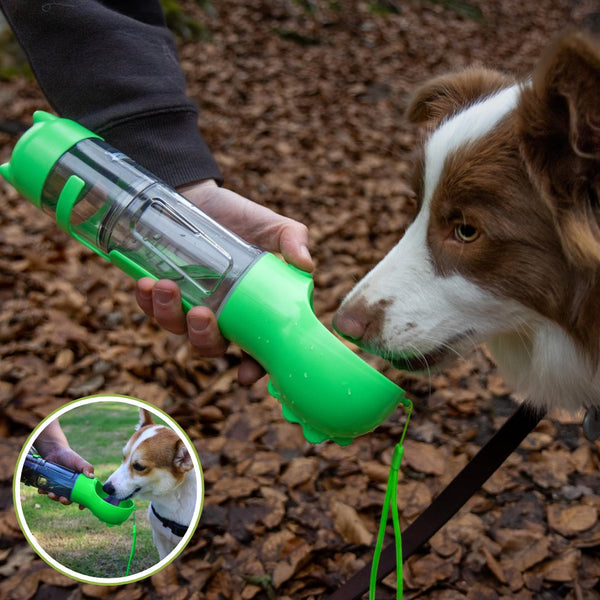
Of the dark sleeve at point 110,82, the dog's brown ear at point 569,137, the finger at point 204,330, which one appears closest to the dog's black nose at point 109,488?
the finger at point 204,330

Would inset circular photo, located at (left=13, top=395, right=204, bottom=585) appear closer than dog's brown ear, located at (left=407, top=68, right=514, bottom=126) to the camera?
Yes

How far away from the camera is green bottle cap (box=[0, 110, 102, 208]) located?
1733mm

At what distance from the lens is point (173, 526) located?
1645 mm

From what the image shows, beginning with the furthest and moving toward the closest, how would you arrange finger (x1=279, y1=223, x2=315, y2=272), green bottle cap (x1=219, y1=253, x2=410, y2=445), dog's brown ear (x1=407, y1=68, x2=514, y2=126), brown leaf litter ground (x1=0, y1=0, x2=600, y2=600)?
1. brown leaf litter ground (x1=0, y1=0, x2=600, y2=600)
2. dog's brown ear (x1=407, y1=68, x2=514, y2=126)
3. finger (x1=279, y1=223, x2=315, y2=272)
4. green bottle cap (x1=219, y1=253, x2=410, y2=445)

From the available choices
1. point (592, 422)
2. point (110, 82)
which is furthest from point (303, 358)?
point (110, 82)

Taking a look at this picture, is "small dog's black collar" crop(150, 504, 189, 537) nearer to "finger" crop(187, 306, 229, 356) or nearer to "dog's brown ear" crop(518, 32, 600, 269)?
"finger" crop(187, 306, 229, 356)

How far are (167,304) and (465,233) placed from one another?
34.2 inches

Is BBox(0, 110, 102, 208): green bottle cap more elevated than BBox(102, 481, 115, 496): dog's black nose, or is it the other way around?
BBox(0, 110, 102, 208): green bottle cap

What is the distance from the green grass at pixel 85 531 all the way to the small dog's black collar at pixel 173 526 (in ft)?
0.11

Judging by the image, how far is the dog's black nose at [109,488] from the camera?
1630 millimetres

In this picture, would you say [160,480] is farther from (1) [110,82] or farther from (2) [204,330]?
(1) [110,82]

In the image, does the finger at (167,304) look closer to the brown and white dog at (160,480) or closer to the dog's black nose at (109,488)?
the brown and white dog at (160,480)

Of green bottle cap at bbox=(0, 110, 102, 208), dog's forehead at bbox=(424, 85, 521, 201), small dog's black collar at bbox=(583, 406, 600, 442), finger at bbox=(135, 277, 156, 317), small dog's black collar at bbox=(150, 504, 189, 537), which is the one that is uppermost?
dog's forehead at bbox=(424, 85, 521, 201)

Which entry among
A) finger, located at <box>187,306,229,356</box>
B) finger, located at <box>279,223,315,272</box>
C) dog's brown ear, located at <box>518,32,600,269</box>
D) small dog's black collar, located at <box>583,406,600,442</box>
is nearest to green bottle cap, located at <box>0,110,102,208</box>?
finger, located at <box>187,306,229,356</box>
